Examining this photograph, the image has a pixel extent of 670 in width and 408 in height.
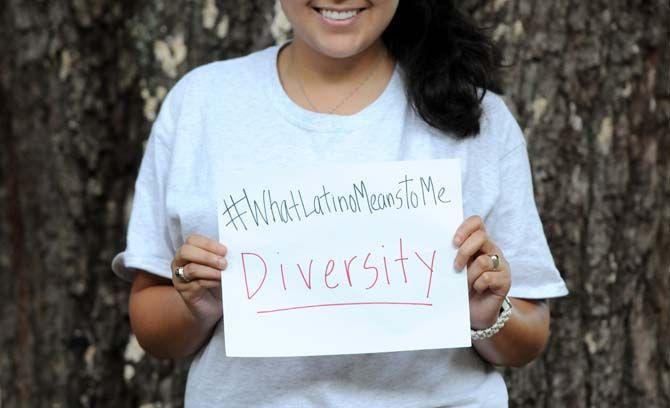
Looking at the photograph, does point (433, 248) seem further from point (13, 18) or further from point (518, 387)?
point (13, 18)

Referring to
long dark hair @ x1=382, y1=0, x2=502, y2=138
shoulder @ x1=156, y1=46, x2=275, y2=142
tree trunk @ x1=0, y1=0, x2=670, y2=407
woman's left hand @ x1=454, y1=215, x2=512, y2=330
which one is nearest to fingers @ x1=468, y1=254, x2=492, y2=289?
woman's left hand @ x1=454, y1=215, x2=512, y2=330

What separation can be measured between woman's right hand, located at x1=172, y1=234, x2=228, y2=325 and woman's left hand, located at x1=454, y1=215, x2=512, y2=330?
0.41 m

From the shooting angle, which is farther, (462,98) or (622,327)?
(622,327)

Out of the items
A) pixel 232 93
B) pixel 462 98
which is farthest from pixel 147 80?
pixel 462 98

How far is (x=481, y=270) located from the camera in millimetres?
1774

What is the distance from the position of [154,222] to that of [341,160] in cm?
39

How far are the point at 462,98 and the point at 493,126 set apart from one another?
80 mm

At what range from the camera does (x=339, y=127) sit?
75.0 inches

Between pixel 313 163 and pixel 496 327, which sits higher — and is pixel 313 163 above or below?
above

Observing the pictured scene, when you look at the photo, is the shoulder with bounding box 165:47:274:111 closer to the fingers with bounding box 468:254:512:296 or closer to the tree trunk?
the fingers with bounding box 468:254:512:296

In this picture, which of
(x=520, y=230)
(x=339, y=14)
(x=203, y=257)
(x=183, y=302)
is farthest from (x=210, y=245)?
(x=520, y=230)

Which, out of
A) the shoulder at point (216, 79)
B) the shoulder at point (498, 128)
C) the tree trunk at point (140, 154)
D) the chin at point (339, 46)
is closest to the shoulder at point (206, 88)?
the shoulder at point (216, 79)

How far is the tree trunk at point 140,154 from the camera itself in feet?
9.14

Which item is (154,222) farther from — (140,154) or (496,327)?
(140,154)
